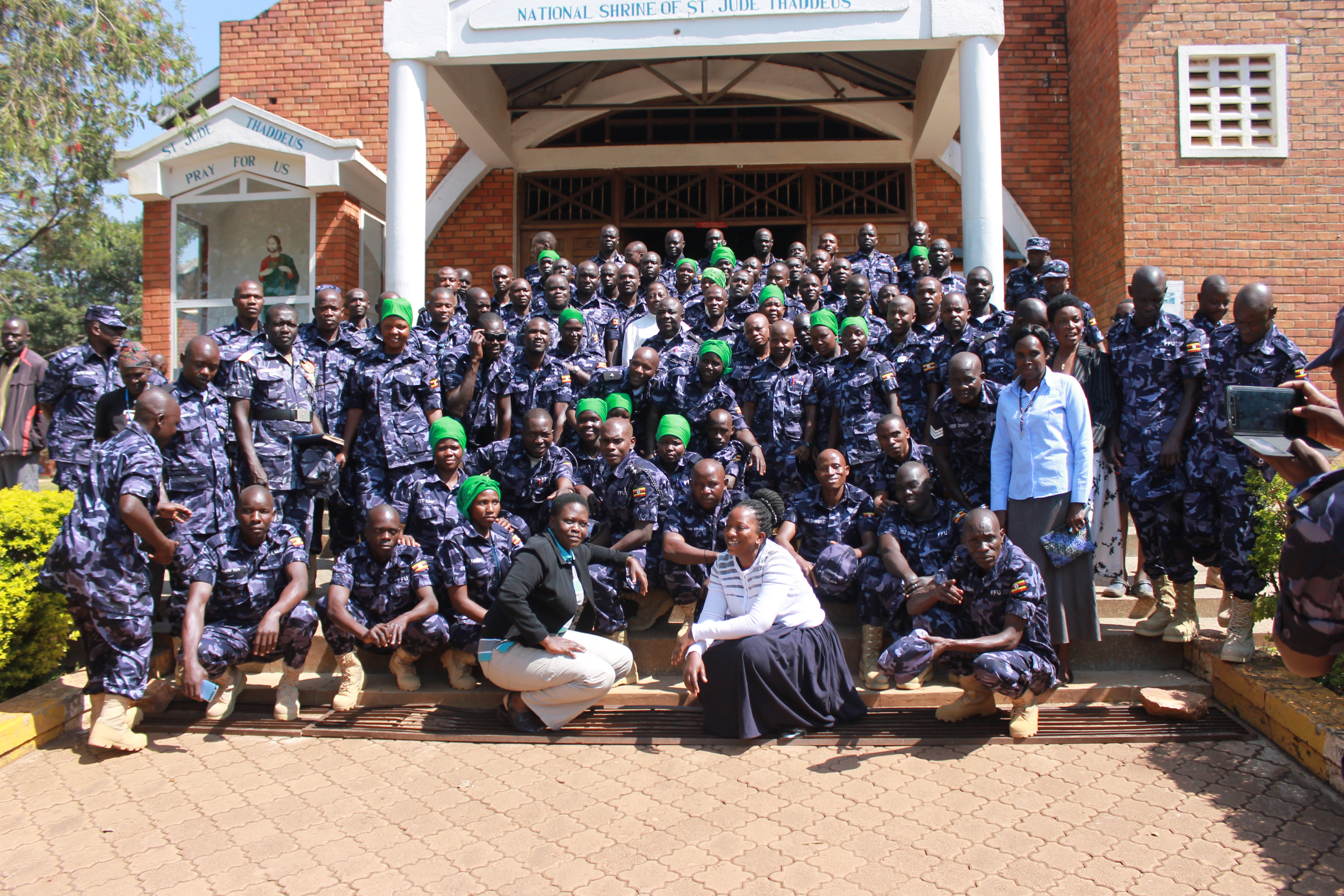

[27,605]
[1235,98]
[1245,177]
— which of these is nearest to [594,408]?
[27,605]

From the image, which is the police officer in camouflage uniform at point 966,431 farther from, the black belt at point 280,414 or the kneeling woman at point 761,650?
the black belt at point 280,414

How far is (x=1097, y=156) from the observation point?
9.07 meters

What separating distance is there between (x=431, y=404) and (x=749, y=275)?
275cm

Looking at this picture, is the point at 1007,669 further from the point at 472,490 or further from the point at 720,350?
the point at 472,490

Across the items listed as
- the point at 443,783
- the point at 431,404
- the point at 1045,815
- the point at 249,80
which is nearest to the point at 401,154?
the point at 431,404

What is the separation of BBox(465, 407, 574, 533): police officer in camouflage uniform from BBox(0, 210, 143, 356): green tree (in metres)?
9.37

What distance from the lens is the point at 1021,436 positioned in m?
4.52

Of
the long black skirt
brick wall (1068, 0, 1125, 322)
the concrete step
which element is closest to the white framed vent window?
brick wall (1068, 0, 1125, 322)

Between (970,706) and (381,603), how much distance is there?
2906 mm

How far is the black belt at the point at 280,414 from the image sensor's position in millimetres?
5398

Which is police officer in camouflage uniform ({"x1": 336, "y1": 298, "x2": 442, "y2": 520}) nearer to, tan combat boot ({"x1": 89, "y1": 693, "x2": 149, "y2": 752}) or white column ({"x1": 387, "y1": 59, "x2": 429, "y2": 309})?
tan combat boot ({"x1": 89, "y1": 693, "x2": 149, "y2": 752})

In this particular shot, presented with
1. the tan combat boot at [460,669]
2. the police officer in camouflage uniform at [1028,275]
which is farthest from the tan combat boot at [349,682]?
the police officer in camouflage uniform at [1028,275]

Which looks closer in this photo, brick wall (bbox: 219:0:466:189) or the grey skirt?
the grey skirt

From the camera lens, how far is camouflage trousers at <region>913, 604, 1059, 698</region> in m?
3.95
